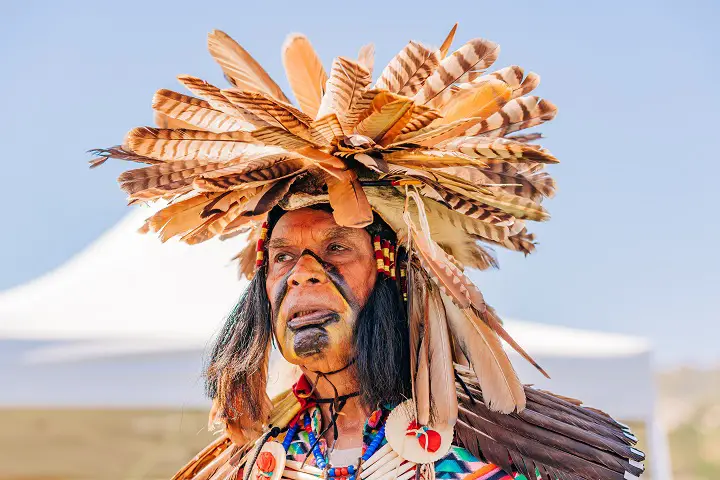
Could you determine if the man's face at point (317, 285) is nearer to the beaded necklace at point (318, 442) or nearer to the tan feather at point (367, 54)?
the beaded necklace at point (318, 442)

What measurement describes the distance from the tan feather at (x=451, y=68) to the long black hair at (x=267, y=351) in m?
0.41

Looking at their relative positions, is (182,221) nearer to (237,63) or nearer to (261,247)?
(261,247)

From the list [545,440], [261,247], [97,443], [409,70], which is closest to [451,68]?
[409,70]

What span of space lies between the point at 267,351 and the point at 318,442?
0.34 metres

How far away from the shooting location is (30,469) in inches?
196

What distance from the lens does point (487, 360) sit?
252 cm

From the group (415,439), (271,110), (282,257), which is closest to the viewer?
(271,110)

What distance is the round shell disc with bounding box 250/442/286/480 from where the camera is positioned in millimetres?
2594

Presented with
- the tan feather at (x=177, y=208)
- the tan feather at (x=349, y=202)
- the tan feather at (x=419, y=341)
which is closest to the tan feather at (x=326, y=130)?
the tan feather at (x=349, y=202)

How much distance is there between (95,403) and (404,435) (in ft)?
9.28

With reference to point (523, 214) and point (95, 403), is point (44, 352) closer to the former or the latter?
point (95, 403)

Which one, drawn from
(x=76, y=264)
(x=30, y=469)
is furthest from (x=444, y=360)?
(x=76, y=264)

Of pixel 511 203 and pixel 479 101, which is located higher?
pixel 479 101

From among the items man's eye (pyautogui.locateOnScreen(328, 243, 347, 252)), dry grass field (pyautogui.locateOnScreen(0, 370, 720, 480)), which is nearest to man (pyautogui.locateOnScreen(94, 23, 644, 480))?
man's eye (pyautogui.locateOnScreen(328, 243, 347, 252))
